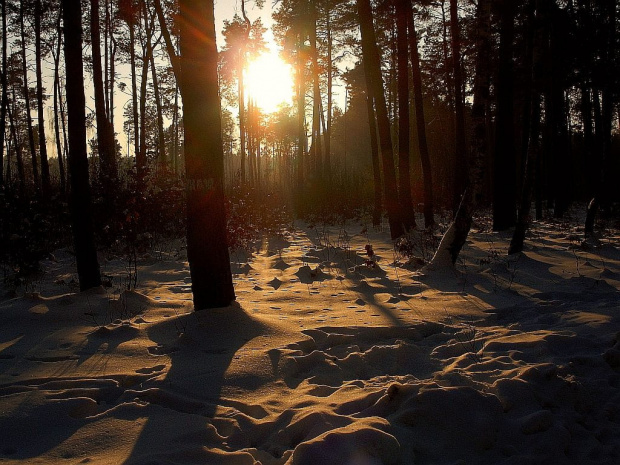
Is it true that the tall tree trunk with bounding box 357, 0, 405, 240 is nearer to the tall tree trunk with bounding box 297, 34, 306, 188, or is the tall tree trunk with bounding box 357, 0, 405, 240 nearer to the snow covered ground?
the snow covered ground

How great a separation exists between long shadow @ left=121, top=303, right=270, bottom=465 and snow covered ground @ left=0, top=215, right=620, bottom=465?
0.01 m

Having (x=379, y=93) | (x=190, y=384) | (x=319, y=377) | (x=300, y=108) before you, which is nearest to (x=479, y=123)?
(x=379, y=93)

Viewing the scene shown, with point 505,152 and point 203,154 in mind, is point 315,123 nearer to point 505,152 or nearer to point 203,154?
point 505,152

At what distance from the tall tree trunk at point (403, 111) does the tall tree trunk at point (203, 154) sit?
6.81 metres

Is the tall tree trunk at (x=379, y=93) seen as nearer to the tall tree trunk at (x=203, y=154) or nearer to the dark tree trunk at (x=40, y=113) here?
the tall tree trunk at (x=203, y=154)

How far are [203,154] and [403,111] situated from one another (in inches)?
315

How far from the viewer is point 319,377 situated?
2869 mm

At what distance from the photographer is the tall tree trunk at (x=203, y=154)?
12.6 feet

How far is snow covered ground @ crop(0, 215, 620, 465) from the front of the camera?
2062 millimetres

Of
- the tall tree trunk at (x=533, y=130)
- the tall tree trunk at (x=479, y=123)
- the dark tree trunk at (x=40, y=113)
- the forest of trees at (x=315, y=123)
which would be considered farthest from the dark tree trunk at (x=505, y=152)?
the dark tree trunk at (x=40, y=113)

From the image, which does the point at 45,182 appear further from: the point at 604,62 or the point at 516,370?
the point at 604,62

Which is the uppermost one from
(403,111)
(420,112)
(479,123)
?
(420,112)

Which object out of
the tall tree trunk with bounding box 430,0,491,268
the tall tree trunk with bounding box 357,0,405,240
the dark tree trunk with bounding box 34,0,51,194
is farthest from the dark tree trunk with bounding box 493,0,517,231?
the dark tree trunk with bounding box 34,0,51,194

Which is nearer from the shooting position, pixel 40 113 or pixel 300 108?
pixel 40 113
